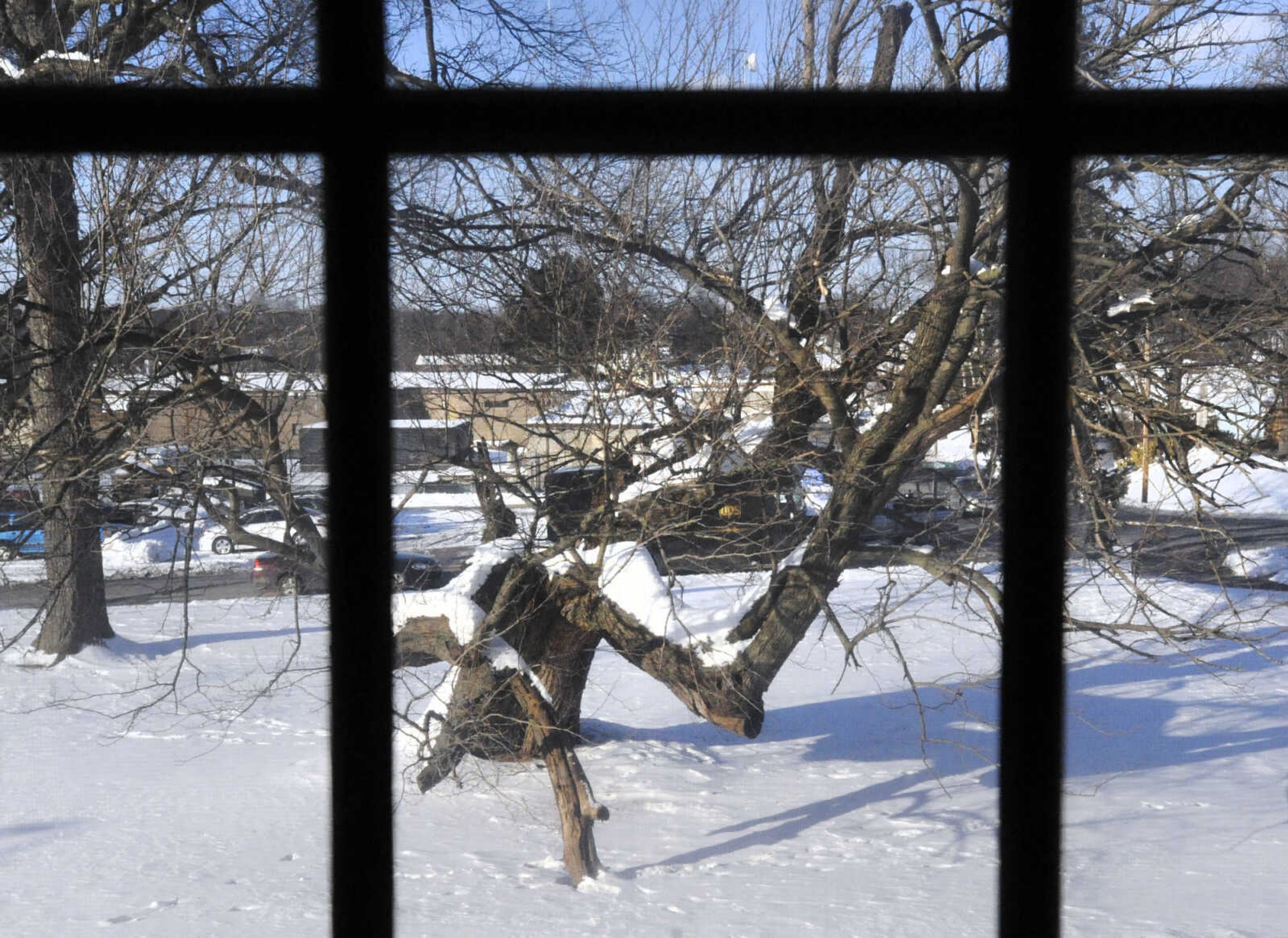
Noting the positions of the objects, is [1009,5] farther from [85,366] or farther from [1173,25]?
[85,366]

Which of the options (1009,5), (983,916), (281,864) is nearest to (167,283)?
(281,864)

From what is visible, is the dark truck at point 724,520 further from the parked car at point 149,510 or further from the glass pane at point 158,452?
the parked car at point 149,510

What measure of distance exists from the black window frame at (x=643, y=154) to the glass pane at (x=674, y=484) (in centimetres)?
33

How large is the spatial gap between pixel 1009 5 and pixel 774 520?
260cm

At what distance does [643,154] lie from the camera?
12.1 ft

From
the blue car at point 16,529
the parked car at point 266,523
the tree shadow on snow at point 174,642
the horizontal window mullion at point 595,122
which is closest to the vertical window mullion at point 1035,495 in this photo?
the horizontal window mullion at point 595,122

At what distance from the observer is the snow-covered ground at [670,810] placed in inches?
177

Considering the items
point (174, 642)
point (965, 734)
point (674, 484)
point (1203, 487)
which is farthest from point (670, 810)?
point (174, 642)

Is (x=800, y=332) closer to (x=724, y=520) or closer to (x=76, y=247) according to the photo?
(x=724, y=520)

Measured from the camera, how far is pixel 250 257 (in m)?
4.82

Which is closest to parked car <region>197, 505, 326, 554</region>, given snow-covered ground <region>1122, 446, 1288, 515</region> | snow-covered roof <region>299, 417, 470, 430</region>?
snow-covered roof <region>299, 417, 470, 430</region>

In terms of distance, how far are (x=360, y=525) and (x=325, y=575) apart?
562 mm

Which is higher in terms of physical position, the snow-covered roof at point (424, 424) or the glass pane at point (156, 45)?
the glass pane at point (156, 45)

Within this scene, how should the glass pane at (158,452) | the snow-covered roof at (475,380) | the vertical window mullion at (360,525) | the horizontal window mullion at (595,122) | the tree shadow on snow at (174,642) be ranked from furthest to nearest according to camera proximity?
the tree shadow on snow at (174,642)
the snow-covered roof at (475,380)
the glass pane at (158,452)
the vertical window mullion at (360,525)
the horizontal window mullion at (595,122)
